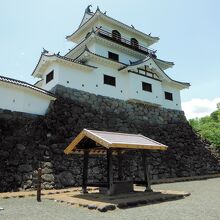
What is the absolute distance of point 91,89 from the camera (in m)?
19.6

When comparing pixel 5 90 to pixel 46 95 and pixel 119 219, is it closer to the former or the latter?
pixel 46 95

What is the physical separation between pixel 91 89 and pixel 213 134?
14.8m

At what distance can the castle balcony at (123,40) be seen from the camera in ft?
75.5

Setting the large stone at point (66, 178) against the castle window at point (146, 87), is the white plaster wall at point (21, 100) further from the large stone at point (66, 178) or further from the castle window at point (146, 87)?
the castle window at point (146, 87)

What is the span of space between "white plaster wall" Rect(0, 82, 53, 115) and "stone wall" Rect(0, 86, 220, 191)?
593 mm

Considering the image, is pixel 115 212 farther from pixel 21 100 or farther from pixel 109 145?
pixel 21 100

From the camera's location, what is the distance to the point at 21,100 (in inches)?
613

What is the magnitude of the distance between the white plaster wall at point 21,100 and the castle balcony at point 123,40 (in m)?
9.57

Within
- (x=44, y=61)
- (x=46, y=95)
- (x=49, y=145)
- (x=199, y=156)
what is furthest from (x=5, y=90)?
(x=199, y=156)

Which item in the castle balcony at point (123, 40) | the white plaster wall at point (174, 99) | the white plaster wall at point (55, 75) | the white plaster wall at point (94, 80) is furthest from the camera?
→ the white plaster wall at point (174, 99)

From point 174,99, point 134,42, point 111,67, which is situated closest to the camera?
point 111,67

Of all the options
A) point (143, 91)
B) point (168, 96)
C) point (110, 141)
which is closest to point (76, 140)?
point (110, 141)

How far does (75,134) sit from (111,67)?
26.1 ft

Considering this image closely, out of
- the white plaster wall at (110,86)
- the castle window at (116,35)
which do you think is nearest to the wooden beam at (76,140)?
the white plaster wall at (110,86)
